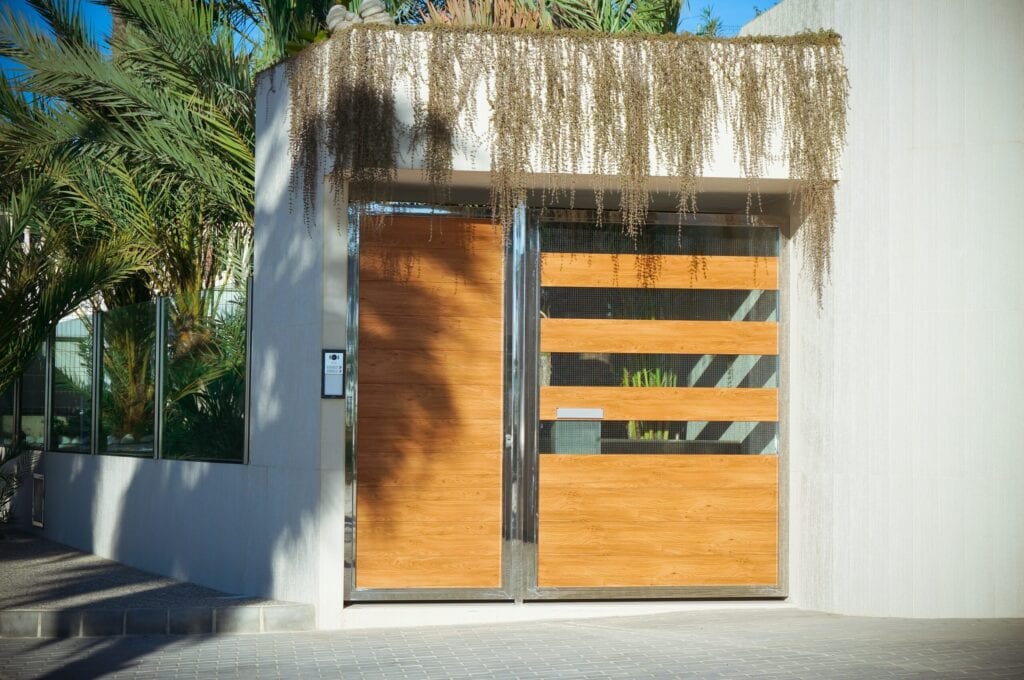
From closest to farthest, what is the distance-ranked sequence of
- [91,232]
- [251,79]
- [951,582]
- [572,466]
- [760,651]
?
[760,651] → [951,582] → [572,466] → [251,79] → [91,232]

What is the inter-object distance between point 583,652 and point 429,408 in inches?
81.2

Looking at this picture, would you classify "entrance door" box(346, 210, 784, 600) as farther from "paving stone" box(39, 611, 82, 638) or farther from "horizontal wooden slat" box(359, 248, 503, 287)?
"paving stone" box(39, 611, 82, 638)

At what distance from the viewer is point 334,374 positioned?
798cm

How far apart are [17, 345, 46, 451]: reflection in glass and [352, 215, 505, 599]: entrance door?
565cm

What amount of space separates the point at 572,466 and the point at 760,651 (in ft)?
6.44

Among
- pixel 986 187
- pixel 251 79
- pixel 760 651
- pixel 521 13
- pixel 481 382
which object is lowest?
pixel 760 651

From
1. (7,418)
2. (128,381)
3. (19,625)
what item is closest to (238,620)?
(19,625)

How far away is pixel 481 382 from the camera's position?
825 centimetres

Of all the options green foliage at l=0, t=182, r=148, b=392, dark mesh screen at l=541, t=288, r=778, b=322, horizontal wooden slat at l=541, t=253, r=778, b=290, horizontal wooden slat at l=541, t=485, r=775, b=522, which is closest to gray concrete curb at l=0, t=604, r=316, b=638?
horizontal wooden slat at l=541, t=485, r=775, b=522

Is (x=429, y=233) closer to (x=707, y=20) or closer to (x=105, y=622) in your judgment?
(x=105, y=622)

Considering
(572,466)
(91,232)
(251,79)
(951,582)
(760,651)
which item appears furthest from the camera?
(91,232)

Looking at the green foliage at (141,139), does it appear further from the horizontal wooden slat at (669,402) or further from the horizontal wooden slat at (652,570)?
the horizontal wooden slat at (652,570)

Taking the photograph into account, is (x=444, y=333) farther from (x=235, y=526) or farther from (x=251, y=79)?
(x=251, y=79)

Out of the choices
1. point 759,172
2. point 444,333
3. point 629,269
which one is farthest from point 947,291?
point 444,333
